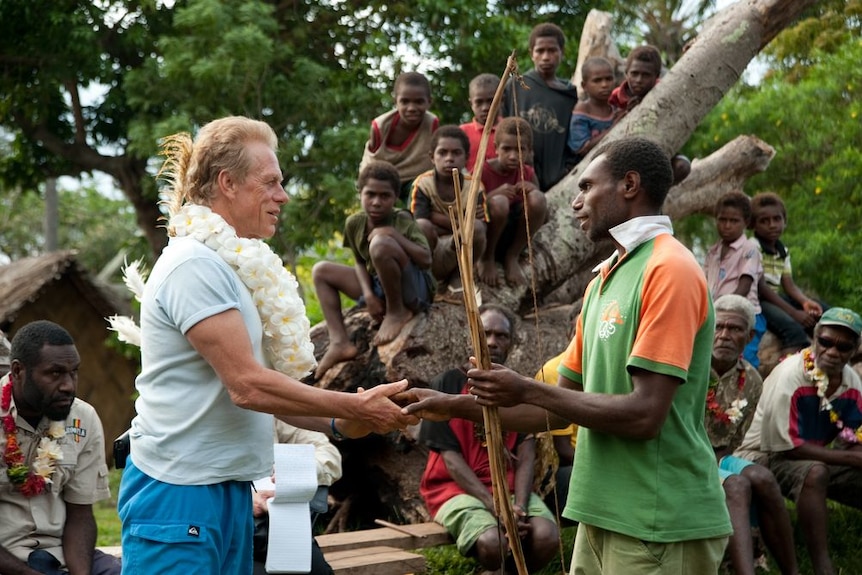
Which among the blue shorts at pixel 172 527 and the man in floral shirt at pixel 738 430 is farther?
the man in floral shirt at pixel 738 430

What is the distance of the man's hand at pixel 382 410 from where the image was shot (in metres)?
3.08

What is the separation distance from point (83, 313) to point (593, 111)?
9.11 metres

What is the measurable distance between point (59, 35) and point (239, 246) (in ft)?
34.3

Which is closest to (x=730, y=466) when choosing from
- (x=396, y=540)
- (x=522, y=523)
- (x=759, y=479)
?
(x=759, y=479)

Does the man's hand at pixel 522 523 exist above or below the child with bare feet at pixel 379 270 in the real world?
below

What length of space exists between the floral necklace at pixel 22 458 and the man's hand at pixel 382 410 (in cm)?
191

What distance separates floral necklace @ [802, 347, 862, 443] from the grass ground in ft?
2.62

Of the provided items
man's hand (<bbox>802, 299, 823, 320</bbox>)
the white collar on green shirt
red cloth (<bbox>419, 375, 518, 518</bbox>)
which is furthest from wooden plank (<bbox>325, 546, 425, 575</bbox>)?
man's hand (<bbox>802, 299, 823, 320</bbox>)

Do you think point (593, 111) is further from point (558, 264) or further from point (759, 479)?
point (759, 479)

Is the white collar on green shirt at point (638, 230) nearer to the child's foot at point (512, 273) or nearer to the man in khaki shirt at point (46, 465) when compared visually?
the man in khaki shirt at point (46, 465)

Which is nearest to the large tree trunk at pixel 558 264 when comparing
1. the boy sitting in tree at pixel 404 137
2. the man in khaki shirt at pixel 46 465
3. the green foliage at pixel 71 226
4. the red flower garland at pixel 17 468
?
the boy sitting in tree at pixel 404 137

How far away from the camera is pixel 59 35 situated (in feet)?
40.9

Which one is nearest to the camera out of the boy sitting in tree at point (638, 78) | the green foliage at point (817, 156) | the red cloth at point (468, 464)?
the red cloth at point (468, 464)

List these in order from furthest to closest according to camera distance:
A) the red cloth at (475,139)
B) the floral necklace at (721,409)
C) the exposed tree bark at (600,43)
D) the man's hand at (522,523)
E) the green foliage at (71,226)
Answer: the green foliage at (71,226) → the exposed tree bark at (600,43) → the red cloth at (475,139) → the floral necklace at (721,409) → the man's hand at (522,523)
